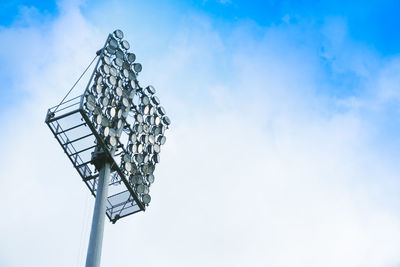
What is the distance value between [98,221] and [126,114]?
5078 millimetres

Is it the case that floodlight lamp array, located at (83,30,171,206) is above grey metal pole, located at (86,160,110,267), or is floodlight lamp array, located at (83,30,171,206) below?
above

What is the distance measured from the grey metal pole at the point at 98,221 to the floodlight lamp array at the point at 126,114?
104 centimetres

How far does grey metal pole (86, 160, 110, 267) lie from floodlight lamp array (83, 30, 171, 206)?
1.04m

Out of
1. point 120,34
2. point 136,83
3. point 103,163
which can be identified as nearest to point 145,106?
point 136,83

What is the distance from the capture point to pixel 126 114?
80.9ft

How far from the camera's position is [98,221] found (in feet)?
68.4

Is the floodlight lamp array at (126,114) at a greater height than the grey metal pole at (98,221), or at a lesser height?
greater

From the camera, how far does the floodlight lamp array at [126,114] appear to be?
2306cm

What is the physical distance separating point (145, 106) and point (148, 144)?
1723 mm

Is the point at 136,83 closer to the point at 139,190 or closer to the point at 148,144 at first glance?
the point at 148,144

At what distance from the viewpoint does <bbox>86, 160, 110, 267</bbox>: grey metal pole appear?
20.0m

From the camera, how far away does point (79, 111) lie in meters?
22.1

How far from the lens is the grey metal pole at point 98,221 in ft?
65.7

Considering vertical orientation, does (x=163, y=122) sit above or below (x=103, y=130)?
above
